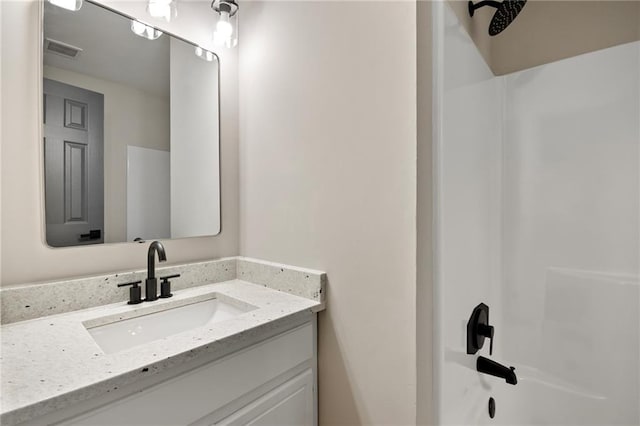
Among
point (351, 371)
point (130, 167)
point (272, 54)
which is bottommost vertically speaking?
point (351, 371)

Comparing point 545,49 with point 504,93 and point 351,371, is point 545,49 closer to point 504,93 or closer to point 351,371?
point 504,93

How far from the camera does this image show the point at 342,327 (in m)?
1.04

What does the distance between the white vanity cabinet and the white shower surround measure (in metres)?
0.48

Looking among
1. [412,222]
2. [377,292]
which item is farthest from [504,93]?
[377,292]

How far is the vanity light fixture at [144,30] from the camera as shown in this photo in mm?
1170

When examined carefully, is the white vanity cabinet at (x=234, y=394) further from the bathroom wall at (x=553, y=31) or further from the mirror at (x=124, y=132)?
the bathroom wall at (x=553, y=31)

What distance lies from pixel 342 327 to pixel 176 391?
0.51 meters

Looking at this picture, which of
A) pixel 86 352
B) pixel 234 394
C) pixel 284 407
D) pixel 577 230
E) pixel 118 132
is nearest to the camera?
pixel 86 352

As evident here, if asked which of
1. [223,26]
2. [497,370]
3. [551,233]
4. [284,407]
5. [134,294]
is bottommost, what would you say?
[284,407]

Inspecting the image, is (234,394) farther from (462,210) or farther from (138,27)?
(138,27)

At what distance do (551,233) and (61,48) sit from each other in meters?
1.97

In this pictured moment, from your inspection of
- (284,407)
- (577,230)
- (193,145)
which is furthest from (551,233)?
(193,145)

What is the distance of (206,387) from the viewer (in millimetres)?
797

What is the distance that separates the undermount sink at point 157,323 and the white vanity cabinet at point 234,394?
0.21 m
